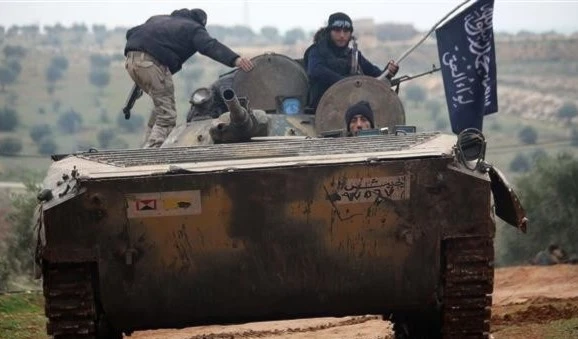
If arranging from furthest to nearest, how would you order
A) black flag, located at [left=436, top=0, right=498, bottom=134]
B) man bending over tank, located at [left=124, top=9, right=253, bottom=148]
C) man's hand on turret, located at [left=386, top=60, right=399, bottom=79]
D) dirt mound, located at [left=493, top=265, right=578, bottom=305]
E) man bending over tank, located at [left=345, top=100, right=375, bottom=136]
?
1. dirt mound, located at [left=493, top=265, right=578, bottom=305]
2. black flag, located at [left=436, top=0, right=498, bottom=134]
3. man's hand on turret, located at [left=386, top=60, right=399, bottom=79]
4. man bending over tank, located at [left=124, top=9, right=253, bottom=148]
5. man bending over tank, located at [left=345, top=100, right=375, bottom=136]

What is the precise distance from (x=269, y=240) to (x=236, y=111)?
89.1 inches

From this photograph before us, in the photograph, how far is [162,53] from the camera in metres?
13.7

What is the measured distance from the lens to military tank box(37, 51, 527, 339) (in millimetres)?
9094

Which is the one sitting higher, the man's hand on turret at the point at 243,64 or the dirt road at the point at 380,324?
the man's hand on turret at the point at 243,64

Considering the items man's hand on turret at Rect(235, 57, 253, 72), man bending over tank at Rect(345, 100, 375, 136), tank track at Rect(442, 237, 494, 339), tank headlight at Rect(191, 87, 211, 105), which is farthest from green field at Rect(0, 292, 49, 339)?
tank track at Rect(442, 237, 494, 339)

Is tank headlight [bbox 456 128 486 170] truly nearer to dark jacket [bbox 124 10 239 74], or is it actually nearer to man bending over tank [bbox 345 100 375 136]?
man bending over tank [bbox 345 100 375 136]

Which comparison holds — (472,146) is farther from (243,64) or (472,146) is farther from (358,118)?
(243,64)

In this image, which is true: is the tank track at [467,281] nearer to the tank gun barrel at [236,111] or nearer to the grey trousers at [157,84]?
the tank gun barrel at [236,111]

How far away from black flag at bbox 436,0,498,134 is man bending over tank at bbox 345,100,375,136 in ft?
8.85

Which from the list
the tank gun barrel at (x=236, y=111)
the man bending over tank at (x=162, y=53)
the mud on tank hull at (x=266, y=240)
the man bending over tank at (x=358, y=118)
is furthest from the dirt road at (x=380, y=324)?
the mud on tank hull at (x=266, y=240)

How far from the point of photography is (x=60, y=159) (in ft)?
34.3

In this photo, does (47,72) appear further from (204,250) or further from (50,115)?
(204,250)

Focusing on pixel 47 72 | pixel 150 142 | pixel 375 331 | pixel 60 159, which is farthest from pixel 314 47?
pixel 47 72

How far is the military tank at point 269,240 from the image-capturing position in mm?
9094
